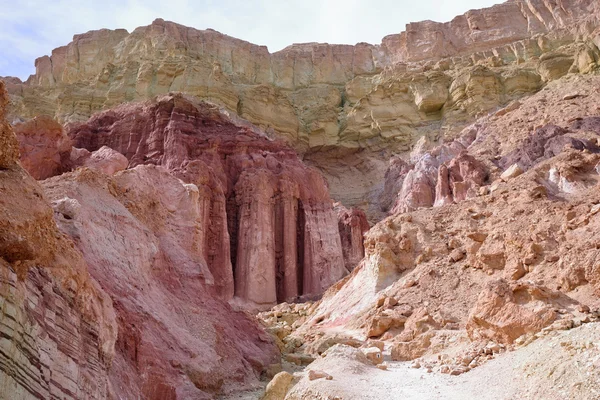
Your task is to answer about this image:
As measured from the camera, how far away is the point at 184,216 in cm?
1700

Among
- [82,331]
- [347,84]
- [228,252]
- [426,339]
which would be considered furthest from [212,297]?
[347,84]

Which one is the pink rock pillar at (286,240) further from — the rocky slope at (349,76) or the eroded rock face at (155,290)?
the eroded rock face at (155,290)

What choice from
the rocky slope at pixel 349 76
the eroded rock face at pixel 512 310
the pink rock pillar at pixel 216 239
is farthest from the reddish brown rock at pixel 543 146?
the eroded rock face at pixel 512 310

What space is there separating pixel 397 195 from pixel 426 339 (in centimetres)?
3382

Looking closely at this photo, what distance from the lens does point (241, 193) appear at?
116 feet

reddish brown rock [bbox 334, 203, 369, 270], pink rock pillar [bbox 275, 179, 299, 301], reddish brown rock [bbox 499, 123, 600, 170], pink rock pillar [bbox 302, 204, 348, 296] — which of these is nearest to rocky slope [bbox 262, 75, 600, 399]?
reddish brown rock [bbox 499, 123, 600, 170]

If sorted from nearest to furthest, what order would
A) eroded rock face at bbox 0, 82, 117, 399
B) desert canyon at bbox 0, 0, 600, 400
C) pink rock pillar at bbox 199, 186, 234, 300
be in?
1. eroded rock face at bbox 0, 82, 117, 399
2. desert canyon at bbox 0, 0, 600, 400
3. pink rock pillar at bbox 199, 186, 234, 300

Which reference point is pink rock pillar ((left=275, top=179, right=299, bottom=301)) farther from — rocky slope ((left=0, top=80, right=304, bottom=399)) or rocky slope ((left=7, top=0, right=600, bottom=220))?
rocky slope ((left=0, top=80, right=304, bottom=399))

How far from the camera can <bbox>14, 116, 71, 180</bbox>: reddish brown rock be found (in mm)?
23422

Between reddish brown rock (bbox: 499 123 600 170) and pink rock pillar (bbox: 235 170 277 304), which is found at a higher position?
reddish brown rock (bbox: 499 123 600 170)

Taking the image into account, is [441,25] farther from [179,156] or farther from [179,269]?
[179,269]

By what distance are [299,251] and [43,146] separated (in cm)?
1514

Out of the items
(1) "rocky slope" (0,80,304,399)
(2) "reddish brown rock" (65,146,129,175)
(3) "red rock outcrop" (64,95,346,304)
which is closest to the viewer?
(1) "rocky slope" (0,80,304,399)

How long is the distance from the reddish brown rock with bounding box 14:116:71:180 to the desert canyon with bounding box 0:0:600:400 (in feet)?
0.32
